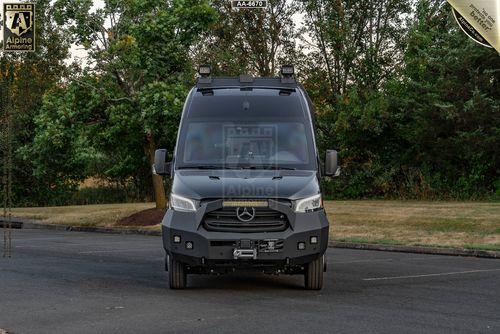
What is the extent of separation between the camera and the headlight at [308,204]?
1052 cm

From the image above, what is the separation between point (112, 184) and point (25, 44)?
13.1 metres

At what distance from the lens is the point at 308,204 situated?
34.8 ft

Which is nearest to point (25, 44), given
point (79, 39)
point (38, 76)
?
point (79, 39)

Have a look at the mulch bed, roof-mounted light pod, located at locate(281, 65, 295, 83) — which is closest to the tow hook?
roof-mounted light pod, located at locate(281, 65, 295, 83)

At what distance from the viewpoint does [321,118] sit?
36.2 meters

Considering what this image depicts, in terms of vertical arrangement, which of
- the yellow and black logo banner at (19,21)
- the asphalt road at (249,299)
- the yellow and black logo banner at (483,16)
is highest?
the yellow and black logo banner at (19,21)

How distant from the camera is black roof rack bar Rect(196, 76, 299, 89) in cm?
1214

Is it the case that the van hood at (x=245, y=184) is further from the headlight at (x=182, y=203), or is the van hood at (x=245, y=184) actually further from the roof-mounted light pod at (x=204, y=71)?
the roof-mounted light pod at (x=204, y=71)

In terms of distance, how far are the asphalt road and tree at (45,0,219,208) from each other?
11.2 meters

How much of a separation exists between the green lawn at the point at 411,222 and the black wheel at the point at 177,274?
8.13 m

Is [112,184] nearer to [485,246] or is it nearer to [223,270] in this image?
[485,246]

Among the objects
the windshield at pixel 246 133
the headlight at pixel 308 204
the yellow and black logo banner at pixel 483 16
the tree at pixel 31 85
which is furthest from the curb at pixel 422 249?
the tree at pixel 31 85

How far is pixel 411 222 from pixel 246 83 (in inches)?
463

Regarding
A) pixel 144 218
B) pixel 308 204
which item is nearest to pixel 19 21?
pixel 144 218
